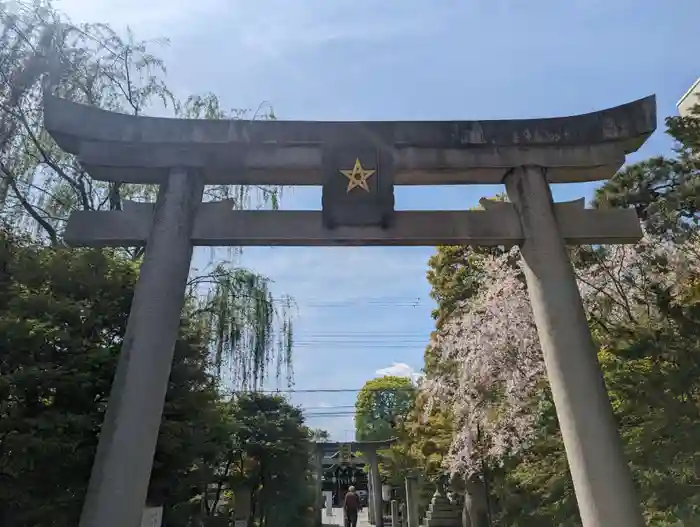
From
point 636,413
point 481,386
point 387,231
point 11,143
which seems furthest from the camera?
point 481,386

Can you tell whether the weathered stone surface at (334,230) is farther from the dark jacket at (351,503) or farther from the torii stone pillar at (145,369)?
the dark jacket at (351,503)

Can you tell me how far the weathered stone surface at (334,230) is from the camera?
5730 millimetres

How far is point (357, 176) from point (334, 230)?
65 centimetres

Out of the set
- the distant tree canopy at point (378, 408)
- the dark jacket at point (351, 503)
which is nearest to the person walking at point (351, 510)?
the dark jacket at point (351, 503)

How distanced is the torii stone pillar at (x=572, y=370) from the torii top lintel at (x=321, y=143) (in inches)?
15.8

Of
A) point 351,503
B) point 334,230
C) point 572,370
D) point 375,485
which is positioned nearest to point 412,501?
point 351,503

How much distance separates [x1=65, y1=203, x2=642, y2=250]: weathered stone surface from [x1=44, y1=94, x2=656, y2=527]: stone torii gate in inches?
0.5

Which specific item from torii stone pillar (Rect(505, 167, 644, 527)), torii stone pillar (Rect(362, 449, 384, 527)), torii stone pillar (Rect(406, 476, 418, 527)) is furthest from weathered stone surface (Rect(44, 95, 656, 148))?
torii stone pillar (Rect(362, 449, 384, 527))

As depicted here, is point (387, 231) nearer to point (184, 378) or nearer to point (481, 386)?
point (184, 378)

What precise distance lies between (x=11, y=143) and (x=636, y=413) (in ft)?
32.8

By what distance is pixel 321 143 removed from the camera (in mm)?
6086

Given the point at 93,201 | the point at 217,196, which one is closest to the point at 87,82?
the point at 93,201

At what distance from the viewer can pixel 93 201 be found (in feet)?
32.2

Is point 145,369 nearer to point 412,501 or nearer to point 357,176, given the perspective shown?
point 357,176
